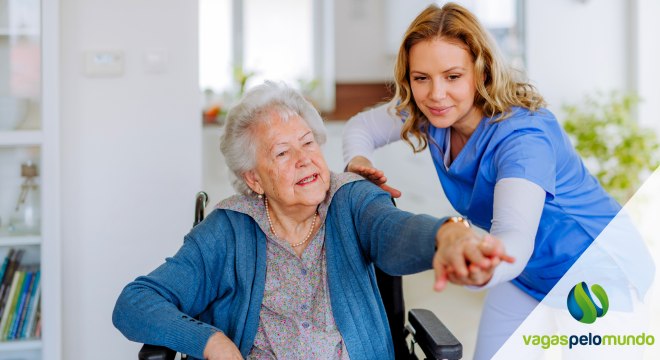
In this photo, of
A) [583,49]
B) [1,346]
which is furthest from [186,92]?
[583,49]

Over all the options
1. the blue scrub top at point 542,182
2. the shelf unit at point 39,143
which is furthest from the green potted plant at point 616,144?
the shelf unit at point 39,143

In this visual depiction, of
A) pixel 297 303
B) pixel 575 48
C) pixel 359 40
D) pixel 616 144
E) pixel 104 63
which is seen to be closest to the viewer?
pixel 297 303

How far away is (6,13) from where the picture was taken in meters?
2.32

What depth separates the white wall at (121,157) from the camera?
7.79 feet

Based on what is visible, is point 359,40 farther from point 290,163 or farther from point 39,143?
point 290,163

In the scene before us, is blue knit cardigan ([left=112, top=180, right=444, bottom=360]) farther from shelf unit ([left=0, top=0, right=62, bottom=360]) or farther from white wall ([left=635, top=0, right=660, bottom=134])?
white wall ([left=635, top=0, right=660, bottom=134])

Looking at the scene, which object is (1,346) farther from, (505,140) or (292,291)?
(505,140)

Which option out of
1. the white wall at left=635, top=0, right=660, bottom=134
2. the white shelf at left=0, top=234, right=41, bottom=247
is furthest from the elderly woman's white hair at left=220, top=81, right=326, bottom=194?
the white wall at left=635, top=0, right=660, bottom=134

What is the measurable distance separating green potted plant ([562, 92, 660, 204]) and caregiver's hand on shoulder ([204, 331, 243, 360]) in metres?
3.13

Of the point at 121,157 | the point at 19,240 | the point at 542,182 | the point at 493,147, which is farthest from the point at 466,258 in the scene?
the point at 19,240

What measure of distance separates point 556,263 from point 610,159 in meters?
2.78

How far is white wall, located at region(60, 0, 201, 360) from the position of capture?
2.38 metres

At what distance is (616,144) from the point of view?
4129 millimetres

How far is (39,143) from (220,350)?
120 cm
